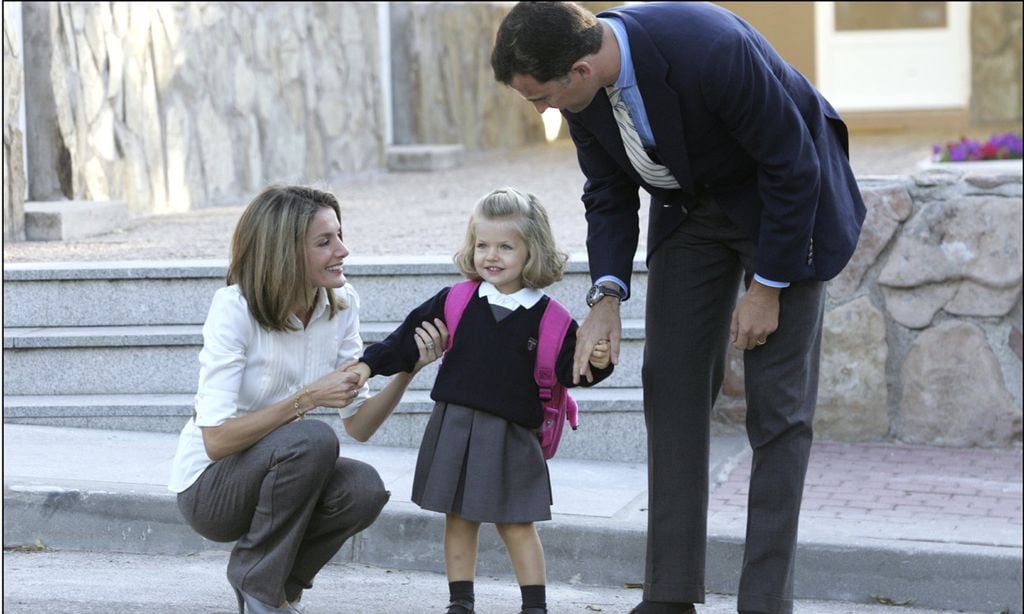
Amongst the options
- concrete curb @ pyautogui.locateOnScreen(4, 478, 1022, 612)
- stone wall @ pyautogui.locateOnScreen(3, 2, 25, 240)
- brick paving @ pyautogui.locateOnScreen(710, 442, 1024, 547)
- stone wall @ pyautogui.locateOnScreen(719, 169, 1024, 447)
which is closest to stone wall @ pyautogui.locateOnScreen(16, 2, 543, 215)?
stone wall @ pyautogui.locateOnScreen(3, 2, 25, 240)

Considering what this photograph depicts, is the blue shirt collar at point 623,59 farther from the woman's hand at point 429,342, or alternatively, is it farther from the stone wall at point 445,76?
the stone wall at point 445,76

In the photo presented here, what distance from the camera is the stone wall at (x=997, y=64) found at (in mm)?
12812

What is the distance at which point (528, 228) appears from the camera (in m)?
3.29

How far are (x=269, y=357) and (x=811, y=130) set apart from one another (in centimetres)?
127

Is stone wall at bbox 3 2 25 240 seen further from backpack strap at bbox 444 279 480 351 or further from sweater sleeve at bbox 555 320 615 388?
sweater sleeve at bbox 555 320 615 388

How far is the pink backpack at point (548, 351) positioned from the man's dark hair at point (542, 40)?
73cm

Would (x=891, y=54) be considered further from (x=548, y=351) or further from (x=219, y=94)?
(x=548, y=351)

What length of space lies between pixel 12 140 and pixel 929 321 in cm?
384

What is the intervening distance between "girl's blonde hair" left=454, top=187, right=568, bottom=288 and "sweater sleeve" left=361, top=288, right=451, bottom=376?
0.14m

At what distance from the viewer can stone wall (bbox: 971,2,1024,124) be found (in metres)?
12.8

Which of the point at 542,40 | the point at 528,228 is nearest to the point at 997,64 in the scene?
the point at 528,228

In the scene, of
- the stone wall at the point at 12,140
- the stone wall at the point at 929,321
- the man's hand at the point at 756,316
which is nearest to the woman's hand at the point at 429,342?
the man's hand at the point at 756,316

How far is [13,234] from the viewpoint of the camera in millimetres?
6074

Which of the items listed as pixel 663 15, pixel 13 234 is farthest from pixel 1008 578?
pixel 13 234
